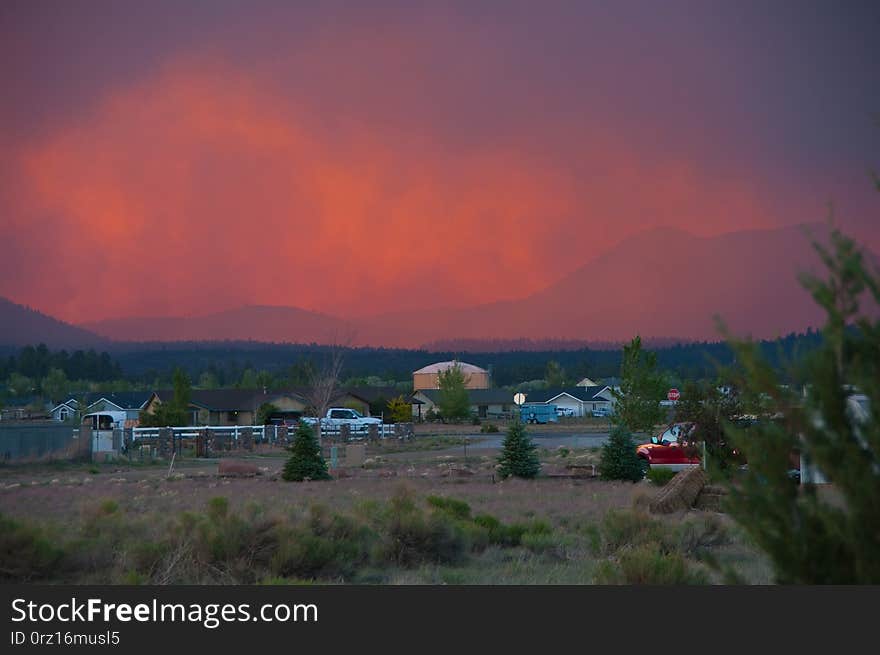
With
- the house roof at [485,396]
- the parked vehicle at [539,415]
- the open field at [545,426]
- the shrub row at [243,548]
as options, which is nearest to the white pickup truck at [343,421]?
the open field at [545,426]

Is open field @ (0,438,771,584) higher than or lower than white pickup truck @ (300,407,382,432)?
lower

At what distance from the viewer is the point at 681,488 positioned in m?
20.5

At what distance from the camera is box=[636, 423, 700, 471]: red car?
28969mm

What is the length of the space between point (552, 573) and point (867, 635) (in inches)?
307

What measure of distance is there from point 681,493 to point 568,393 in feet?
331

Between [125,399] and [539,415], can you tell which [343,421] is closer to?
[539,415]

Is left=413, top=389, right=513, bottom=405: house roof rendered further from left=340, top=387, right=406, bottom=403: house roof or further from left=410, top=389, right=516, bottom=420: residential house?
left=340, top=387, right=406, bottom=403: house roof

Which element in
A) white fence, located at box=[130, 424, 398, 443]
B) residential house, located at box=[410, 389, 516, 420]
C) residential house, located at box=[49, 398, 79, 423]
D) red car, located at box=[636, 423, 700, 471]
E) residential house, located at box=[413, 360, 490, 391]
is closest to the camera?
red car, located at box=[636, 423, 700, 471]

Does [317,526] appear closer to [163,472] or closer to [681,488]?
[681,488]

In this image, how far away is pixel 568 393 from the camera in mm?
120688

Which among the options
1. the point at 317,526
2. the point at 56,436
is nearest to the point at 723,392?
the point at 317,526

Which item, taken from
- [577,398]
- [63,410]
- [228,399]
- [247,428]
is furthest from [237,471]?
[577,398]

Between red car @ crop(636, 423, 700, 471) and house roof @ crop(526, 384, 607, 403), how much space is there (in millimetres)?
87287

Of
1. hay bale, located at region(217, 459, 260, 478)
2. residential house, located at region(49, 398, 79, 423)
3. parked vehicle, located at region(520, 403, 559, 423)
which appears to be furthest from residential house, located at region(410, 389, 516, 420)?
hay bale, located at region(217, 459, 260, 478)
